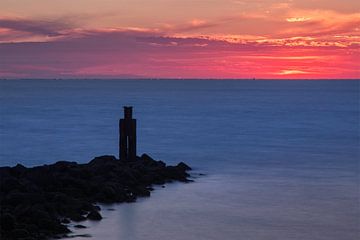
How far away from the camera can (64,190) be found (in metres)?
23.0

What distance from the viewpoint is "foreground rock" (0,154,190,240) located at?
59.3 ft

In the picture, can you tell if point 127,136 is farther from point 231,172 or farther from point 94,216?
point 94,216

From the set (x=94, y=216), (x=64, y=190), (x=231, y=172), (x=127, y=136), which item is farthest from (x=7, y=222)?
(x=231, y=172)

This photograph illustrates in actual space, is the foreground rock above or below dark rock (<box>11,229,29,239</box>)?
above

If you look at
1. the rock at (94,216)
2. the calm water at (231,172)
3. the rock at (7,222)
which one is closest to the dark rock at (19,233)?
the rock at (7,222)

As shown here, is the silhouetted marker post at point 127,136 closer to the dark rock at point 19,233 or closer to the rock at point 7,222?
the rock at point 7,222

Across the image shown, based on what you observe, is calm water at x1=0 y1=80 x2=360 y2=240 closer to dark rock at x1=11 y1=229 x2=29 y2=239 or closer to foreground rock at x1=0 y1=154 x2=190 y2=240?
foreground rock at x1=0 y1=154 x2=190 y2=240

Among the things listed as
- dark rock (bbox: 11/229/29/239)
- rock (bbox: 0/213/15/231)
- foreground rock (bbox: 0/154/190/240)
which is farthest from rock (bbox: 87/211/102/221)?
dark rock (bbox: 11/229/29/239)

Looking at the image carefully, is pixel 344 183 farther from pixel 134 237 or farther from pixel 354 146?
pixel 354 146

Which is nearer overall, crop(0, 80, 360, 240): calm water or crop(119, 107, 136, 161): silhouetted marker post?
crop(0, 80, 360, 240): calm water

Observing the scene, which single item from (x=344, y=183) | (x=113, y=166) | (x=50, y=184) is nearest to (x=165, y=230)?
(x=50, y=184)

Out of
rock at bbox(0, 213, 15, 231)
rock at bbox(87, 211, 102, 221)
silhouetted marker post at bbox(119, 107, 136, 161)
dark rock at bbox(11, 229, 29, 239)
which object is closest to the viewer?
dark rock at bbox(11, 229, 29, 239)

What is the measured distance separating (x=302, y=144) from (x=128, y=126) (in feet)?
63.7

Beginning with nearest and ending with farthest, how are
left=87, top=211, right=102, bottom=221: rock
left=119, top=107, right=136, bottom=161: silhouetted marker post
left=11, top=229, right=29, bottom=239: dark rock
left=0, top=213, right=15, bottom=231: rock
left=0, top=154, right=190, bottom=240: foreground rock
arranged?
1. left=11, top=229, right=29, bottom=239: dark rock
2. left=0, top=213, right=15, bottom=231: rock
3. left=0, top=154, right=190, bottom=240: foreground rock
4. left=87, top=211, right=102, bottom=221: rock
5. left=119, top=107, right=136, bottom=161: silhouetted marker post
